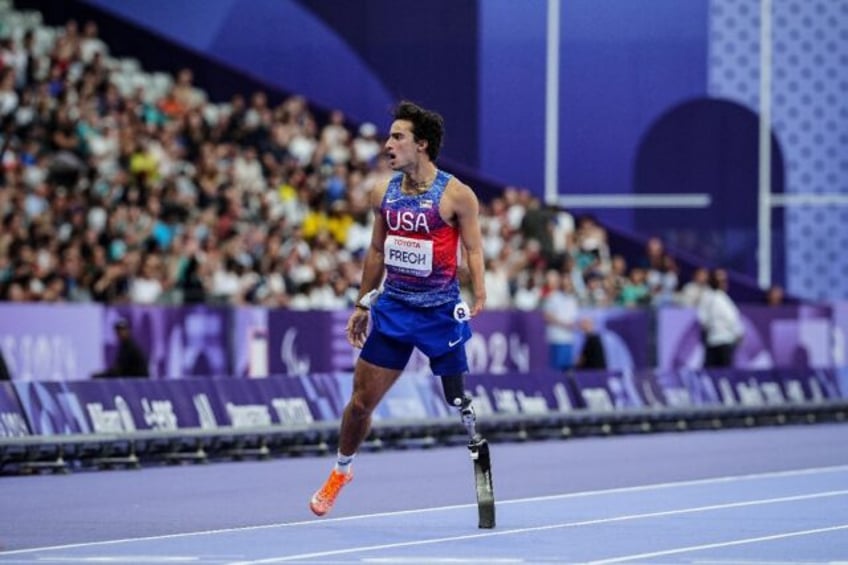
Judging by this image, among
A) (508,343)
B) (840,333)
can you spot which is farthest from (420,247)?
(840,333)

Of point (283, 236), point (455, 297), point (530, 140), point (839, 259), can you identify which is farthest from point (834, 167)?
point (455, 297)

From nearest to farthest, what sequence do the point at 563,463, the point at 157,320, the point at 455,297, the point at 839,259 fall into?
1. the point at 455,297
2. the point at 563,463
3. the point at 157,320
4. the point at 839,259

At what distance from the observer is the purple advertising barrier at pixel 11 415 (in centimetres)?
1825

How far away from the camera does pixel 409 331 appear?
507 inches

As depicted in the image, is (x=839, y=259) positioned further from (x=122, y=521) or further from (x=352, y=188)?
(x=122, y=521)

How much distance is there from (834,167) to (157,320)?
701 inches

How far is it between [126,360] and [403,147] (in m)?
9.73

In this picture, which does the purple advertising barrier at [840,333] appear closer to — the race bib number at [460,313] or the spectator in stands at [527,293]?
the spectator in stands at [527,293]

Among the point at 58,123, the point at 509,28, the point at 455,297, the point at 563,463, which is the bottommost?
the point at 563,463

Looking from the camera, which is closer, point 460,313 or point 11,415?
point 460,313

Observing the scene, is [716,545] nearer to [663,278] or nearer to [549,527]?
[549,527]

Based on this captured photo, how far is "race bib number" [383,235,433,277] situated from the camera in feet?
42.1

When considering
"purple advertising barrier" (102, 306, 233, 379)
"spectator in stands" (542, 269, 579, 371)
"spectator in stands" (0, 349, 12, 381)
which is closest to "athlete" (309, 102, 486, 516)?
"spectator in stands" (0, 349, 12, 381)

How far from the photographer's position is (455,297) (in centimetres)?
1304
